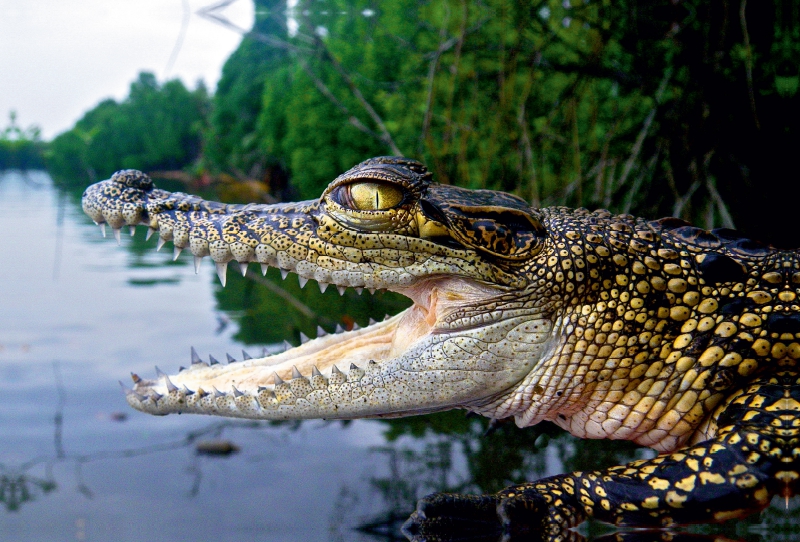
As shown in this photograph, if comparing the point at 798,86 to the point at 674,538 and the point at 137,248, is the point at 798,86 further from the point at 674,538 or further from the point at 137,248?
the point at 137,248

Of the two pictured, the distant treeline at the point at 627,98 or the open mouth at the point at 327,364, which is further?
the distant treeline at the point at 627,98

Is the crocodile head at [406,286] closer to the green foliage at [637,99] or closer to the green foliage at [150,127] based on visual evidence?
the green foliage at [637,99]

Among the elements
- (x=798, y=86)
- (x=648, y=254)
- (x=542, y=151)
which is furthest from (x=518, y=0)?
(x=648, y=254)

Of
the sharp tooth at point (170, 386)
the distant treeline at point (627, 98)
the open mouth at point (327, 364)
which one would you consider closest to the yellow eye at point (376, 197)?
the open mouth at point (327, 364)

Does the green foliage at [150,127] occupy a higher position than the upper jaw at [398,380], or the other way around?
the green foliage at [150,127]

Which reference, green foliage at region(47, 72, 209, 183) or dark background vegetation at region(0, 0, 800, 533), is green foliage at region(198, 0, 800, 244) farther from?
green foliage at region(47, 72, 209, 183)

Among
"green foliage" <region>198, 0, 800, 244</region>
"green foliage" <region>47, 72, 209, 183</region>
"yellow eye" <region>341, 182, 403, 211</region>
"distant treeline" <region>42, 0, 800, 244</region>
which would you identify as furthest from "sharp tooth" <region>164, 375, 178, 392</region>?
"green foliage" <region>47, 72, 209, 183</region>

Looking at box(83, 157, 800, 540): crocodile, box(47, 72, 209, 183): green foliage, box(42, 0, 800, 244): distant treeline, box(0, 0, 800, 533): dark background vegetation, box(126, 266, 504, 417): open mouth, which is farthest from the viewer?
box(47, 72, 209, 183): green foliage

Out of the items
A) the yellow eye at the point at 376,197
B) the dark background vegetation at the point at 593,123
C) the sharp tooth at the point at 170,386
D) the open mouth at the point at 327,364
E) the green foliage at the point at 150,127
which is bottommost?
the sharp tooth at the point at 170,386
